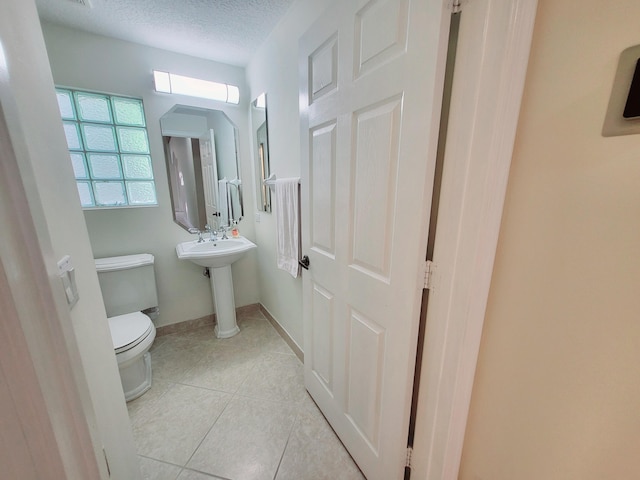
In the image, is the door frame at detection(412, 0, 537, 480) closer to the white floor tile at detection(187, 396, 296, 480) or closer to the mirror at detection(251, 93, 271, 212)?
the white floor tile at detection(187, 396, 296, 480)

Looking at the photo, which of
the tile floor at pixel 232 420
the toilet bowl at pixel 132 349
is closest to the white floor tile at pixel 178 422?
the tile floor at pixel 232 420

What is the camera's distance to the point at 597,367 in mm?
545

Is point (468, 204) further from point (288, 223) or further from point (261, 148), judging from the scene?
point (261, 148)

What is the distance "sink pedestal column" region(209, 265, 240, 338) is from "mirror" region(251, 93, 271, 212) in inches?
26.8

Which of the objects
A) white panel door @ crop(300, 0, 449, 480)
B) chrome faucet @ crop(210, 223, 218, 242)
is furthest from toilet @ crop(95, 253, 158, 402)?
white panel door @ crop(300, 0, 449, 480)

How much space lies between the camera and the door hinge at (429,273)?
0.76 metres

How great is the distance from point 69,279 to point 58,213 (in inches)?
7.2

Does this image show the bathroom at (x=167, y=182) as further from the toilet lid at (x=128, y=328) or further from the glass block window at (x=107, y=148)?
the toilet lid at (x=128, y=328)

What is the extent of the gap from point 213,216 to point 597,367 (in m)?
2.46

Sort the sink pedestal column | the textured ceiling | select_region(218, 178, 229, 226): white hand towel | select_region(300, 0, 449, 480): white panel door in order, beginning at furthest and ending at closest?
select_region(218, 178, 229, 226): white hand towel → the sink pedestal column → the textured ceiling → select_region(300, 0, 449, 480): white panel door

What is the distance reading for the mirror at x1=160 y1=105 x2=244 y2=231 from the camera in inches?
80.0

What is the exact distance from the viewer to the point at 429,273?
77 centimetres

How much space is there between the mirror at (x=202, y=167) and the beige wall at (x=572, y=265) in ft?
7.22

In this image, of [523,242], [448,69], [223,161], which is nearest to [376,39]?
[448,69]
